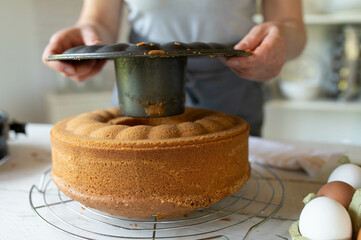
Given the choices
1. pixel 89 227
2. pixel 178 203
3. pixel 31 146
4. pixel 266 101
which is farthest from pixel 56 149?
pixel 266 101

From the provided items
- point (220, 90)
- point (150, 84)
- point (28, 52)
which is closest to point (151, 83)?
point (150, 84)

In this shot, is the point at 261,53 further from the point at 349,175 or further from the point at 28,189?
the point at 28,189

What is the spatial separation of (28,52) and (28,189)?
86.4 inches

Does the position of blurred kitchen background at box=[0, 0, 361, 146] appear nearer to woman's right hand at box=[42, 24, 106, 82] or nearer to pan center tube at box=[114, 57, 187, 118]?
woman's right hand at box=[42, 24, 106, 82]

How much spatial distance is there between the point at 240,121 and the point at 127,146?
0.32 m

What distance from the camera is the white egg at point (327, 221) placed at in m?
0.53

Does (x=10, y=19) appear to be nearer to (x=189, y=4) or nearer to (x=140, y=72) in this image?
(x=189, y=4)

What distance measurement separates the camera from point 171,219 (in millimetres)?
723

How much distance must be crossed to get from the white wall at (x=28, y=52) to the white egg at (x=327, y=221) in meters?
2.65

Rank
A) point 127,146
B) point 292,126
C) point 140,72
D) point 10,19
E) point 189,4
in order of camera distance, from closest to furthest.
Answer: point 127,146, point 140,72, point 189,4, point 10,19, point 292,126

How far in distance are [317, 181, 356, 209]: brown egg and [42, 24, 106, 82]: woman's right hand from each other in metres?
0.70

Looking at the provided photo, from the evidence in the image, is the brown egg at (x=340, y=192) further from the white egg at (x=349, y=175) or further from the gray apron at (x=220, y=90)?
the gray apron at (x=220, y=90)

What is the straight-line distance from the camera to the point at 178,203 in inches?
25.7

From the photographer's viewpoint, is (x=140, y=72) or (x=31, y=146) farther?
(x=31, y=146)
